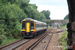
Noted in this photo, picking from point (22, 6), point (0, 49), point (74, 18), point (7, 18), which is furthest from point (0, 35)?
point (22, 6)

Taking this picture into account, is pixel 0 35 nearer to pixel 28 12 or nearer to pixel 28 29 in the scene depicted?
pixel 28 29

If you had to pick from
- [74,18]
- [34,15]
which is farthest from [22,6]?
[74,18]

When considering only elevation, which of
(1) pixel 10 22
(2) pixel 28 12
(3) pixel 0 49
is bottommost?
(3) pixel 0 49

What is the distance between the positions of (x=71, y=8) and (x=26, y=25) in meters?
14.5

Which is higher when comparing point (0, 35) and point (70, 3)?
point (70, 3)

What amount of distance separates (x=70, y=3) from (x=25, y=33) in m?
14.8

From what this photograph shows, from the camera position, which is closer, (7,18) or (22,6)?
(7,18)

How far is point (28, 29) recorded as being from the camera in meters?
17.5

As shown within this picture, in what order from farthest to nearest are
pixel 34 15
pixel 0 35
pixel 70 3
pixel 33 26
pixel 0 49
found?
1. pixel 34 15
2. pixel 33 26
3. pixel 0 35
4. pixel 0 49
5. pixel 70 3

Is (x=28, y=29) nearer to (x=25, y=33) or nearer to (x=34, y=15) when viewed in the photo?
(x=25, y=33)

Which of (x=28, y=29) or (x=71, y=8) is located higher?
(x=71, y=8)

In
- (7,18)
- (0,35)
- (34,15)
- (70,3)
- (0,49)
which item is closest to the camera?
(70,3)

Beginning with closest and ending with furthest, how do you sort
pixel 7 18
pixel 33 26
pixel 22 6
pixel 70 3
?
pixel 70 3
pixel 7 18
pixel 33 26
pixel 22 6

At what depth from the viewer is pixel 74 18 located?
333 centimetres
